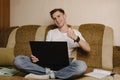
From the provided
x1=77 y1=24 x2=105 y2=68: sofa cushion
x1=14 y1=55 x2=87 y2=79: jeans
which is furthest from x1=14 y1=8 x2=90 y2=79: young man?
x1=77 y1=24 x2=105 y2=68: sofa cushion

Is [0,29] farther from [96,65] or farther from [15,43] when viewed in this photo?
[96,65]

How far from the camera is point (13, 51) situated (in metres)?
2.69

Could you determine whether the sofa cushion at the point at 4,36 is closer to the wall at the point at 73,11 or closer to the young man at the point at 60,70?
the wall at the point at 73,11

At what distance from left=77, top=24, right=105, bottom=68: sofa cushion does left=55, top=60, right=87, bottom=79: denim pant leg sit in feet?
1.64

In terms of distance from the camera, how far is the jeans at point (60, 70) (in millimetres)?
1833

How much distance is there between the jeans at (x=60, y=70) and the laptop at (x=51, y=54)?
63mm

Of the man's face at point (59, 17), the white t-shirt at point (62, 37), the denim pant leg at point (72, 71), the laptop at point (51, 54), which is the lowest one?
the denim pant leg at point (72, 71)

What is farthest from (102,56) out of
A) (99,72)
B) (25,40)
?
(25,40)

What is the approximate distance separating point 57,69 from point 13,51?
908 mm

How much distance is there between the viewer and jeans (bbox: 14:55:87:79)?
1833 millimetres

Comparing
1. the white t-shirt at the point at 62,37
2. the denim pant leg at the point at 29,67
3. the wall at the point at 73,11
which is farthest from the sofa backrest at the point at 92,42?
the denim pant leg at the point at 29,67

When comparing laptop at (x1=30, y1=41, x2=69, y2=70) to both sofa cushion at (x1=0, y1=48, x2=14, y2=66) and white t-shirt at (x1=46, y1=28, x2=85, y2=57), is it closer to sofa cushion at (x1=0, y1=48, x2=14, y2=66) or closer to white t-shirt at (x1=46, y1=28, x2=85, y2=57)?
white t-shirt at (x1=46, y1=28, x2=85, y2=57)

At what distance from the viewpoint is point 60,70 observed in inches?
75.5

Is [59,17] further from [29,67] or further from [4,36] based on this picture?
[4,36]
